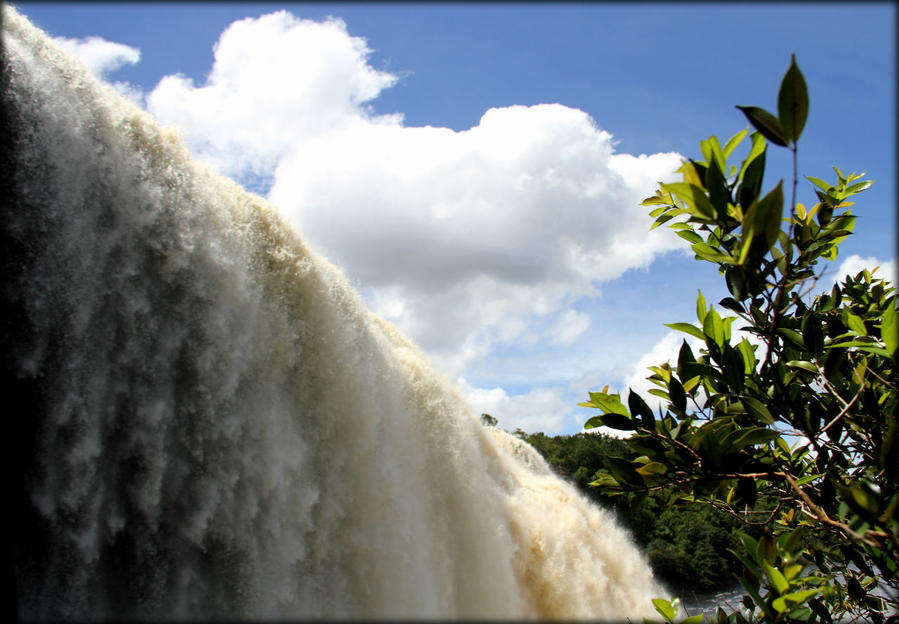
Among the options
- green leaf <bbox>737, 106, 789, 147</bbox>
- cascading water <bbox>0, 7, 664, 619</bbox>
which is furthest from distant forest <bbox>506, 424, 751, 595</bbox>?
green leaf <bbox>737, 106, 789, 147</bbox>

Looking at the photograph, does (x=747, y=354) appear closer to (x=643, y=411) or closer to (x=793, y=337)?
(x=793, y=337)

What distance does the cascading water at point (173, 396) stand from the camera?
276 centimetres

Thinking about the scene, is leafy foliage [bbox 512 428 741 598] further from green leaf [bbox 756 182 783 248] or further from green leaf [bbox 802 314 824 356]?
green leaf [bbox 756 182 783 248]

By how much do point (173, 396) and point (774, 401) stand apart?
Result: 2966 mm

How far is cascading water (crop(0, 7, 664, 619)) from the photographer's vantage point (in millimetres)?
2756

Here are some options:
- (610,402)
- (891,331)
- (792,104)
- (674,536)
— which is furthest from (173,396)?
(674,536)

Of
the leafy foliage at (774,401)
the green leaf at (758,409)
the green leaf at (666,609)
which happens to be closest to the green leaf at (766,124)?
the leafy foliage at (774,401)

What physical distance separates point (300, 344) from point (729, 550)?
295cm

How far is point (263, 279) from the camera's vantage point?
3740 mm

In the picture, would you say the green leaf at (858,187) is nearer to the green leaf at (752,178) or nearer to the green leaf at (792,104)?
the green leaf at (752,178)

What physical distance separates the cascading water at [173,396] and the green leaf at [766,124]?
2944 mm

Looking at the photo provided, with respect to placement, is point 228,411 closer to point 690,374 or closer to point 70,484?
point 70,484

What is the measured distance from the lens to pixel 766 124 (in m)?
1.34

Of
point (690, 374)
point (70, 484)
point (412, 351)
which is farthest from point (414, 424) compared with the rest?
point (690, 374)
